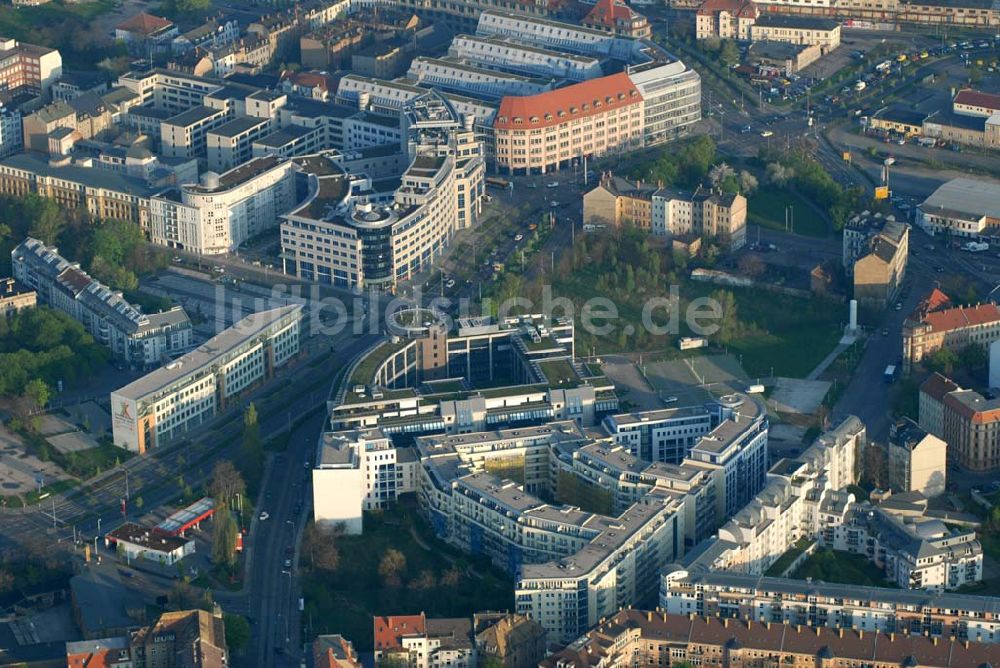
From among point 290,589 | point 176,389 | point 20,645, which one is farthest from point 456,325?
point 20,645

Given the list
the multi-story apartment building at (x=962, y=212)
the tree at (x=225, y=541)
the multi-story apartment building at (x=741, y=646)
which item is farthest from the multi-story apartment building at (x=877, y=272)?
the tree at (x=225, y=541)

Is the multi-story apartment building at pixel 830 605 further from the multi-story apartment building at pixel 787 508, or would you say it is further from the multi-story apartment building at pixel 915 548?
the multi-story apartment building at pixel 915 548

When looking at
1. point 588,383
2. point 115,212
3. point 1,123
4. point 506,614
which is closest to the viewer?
point 506,614

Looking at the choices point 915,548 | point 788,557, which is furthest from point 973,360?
point 788,557

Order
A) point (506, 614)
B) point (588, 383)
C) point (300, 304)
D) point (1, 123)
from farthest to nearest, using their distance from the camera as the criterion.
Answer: point (1, 123)
point (300, 304)
point (588, 383)
point (506, 614)

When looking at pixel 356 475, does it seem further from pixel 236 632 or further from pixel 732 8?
pixel 732 8

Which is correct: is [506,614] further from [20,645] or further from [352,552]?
[20,645]
